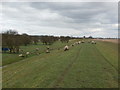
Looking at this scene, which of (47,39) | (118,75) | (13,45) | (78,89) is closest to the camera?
(78,89)

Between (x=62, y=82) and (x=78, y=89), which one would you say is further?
(x=62, y=82)

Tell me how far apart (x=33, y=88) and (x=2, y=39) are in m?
45.2

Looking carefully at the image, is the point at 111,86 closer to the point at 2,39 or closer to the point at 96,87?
the point at 96,87

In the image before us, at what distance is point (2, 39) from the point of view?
52156mm

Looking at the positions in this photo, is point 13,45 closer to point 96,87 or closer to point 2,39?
point 2,39

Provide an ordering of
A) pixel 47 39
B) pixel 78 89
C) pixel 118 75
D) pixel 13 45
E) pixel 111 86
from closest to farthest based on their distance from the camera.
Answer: pixel 78 89 → pixel 111 86 → pixel 118 75 → pixel 13 45 → pixel 47 39

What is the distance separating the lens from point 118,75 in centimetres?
1322

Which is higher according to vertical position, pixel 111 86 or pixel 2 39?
pixel 2 39

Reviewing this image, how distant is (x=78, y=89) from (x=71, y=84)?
3.35 ft

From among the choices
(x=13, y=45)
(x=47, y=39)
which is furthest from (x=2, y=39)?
(x=47, y=39)

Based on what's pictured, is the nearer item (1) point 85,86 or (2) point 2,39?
(1) point 85,86

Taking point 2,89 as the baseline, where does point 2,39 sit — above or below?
above

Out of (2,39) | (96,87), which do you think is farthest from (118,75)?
(2,39)

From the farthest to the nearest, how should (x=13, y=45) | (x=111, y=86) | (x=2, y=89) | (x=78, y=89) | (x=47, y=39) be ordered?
(x=47, y=39) → (x=13, y=45) → (x=2, y=89) → (x=111, y=86) → (x=78, y=89)
